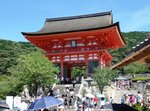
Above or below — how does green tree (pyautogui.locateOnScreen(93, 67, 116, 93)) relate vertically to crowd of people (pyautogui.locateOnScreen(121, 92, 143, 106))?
above

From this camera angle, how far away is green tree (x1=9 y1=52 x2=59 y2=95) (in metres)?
34.3

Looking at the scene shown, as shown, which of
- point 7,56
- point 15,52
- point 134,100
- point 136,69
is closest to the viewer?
point 134,100

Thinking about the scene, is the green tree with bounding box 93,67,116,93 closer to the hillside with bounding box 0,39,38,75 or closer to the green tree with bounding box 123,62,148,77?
the green tree with bounding box 123,62,148,77

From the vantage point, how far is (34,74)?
3419cm

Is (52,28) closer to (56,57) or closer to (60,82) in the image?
(56,57)

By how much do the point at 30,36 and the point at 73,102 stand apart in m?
15.7

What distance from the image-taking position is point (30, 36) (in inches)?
1725

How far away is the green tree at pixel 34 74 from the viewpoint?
34312mm

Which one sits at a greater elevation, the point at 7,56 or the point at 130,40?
the point at 130,40

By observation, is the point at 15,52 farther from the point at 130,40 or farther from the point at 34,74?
the point at 34,74

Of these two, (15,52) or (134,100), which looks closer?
(134,100)

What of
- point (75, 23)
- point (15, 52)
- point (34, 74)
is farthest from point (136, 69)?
point (34, 74)

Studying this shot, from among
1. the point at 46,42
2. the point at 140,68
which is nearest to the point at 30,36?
the point at 46,42

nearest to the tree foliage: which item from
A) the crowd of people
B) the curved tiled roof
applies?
the curved tiled roof
